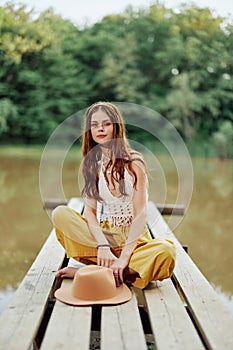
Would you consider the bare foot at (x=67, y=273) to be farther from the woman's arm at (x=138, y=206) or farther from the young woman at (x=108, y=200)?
the woman's arm at (x=138, y=206)

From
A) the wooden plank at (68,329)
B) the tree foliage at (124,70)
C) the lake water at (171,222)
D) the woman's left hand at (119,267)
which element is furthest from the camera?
the tree foliage at (124,70)

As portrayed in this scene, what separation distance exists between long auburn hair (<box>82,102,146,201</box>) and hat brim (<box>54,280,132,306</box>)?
36cm

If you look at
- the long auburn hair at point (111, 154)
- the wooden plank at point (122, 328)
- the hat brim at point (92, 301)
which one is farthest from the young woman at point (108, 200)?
the wooden plank at point (122, 328)

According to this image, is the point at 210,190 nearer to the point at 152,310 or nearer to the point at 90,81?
the point at 152,310

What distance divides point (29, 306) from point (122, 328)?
0.29 m

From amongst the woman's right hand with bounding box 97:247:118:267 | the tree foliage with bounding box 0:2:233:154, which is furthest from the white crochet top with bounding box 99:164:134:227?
the tree foliage with bounding box 0:2:233:154

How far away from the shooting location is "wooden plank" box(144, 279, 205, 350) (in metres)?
1.18

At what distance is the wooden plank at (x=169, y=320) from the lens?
46.6 inches

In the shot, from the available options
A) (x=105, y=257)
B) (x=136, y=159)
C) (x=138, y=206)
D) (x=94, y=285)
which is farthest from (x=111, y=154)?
(x=94, y=285)

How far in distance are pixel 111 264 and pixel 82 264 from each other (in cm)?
25

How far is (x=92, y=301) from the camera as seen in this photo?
146 centimetres

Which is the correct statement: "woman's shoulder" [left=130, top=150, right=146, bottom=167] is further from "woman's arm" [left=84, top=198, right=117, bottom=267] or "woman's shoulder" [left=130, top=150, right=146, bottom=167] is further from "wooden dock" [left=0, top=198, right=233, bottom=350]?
"wooden dock" [left=0, top=198, right=233, bottom=350]

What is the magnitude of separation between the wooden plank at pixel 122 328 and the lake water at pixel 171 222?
0.57 metres

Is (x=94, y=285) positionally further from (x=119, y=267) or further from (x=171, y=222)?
(x=171, y=222)
